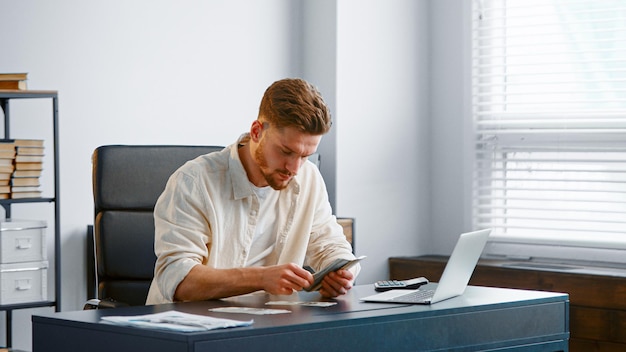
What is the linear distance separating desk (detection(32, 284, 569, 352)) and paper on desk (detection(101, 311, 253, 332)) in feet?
0.07

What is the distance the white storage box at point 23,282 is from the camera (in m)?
3.25

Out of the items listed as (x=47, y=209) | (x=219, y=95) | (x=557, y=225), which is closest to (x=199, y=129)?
(x=219, y=95)

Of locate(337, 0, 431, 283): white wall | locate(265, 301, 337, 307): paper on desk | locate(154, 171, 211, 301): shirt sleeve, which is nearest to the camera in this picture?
locate(265, 301, 337, 307): paper on desk

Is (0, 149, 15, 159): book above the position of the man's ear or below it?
below

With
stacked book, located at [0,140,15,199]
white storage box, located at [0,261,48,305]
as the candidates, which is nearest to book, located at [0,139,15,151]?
stacked book, located at [0,140,15,199]

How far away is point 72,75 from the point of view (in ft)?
11.7

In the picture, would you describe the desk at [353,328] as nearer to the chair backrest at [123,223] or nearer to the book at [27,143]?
the chair backrest at [123,223]

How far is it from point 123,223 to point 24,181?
0.80 meters

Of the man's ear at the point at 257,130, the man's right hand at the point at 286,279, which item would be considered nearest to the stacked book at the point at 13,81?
the man's ear at the point at 257,130

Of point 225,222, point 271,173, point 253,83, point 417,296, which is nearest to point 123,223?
point 225,222

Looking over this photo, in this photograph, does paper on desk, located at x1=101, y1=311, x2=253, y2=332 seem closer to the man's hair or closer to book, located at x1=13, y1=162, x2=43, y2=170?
the man's hair

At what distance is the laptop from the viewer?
7.16 feet

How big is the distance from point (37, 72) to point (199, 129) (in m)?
0.74

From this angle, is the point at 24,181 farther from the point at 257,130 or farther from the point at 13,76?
the point at 257,130
